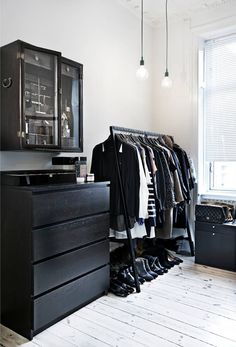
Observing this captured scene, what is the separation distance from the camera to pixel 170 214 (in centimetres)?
307

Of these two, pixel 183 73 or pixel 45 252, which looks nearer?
pixel 45 252

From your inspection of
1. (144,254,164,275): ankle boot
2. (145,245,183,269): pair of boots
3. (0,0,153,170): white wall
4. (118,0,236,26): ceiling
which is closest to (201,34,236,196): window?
(118,0,236,26): ceiling

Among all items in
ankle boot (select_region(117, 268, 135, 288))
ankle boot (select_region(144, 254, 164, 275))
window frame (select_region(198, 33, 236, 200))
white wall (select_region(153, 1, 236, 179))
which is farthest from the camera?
window frame (select_region(198, 33, 236, 200))

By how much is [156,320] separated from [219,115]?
2.55m

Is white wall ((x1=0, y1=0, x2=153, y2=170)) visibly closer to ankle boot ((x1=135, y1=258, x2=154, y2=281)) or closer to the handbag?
ankle boot ((x1=135, y1=258, x2=154, y2=281))

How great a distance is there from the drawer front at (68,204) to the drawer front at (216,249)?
4.43 ft

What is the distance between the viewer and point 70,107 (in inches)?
98.9

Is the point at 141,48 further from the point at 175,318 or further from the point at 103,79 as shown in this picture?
the point at 175,318

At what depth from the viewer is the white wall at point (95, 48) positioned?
232 cm

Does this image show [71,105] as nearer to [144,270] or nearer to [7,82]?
[7,82]

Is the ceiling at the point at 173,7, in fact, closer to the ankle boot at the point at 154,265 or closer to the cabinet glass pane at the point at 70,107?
the cabinet glass pane at the point at 70,107

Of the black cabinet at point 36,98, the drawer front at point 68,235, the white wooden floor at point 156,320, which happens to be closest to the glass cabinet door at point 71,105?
the black cabinet at point 36,98

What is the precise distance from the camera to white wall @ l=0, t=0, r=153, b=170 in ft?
7.62

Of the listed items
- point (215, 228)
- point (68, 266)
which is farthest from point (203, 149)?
point (68, 266)
